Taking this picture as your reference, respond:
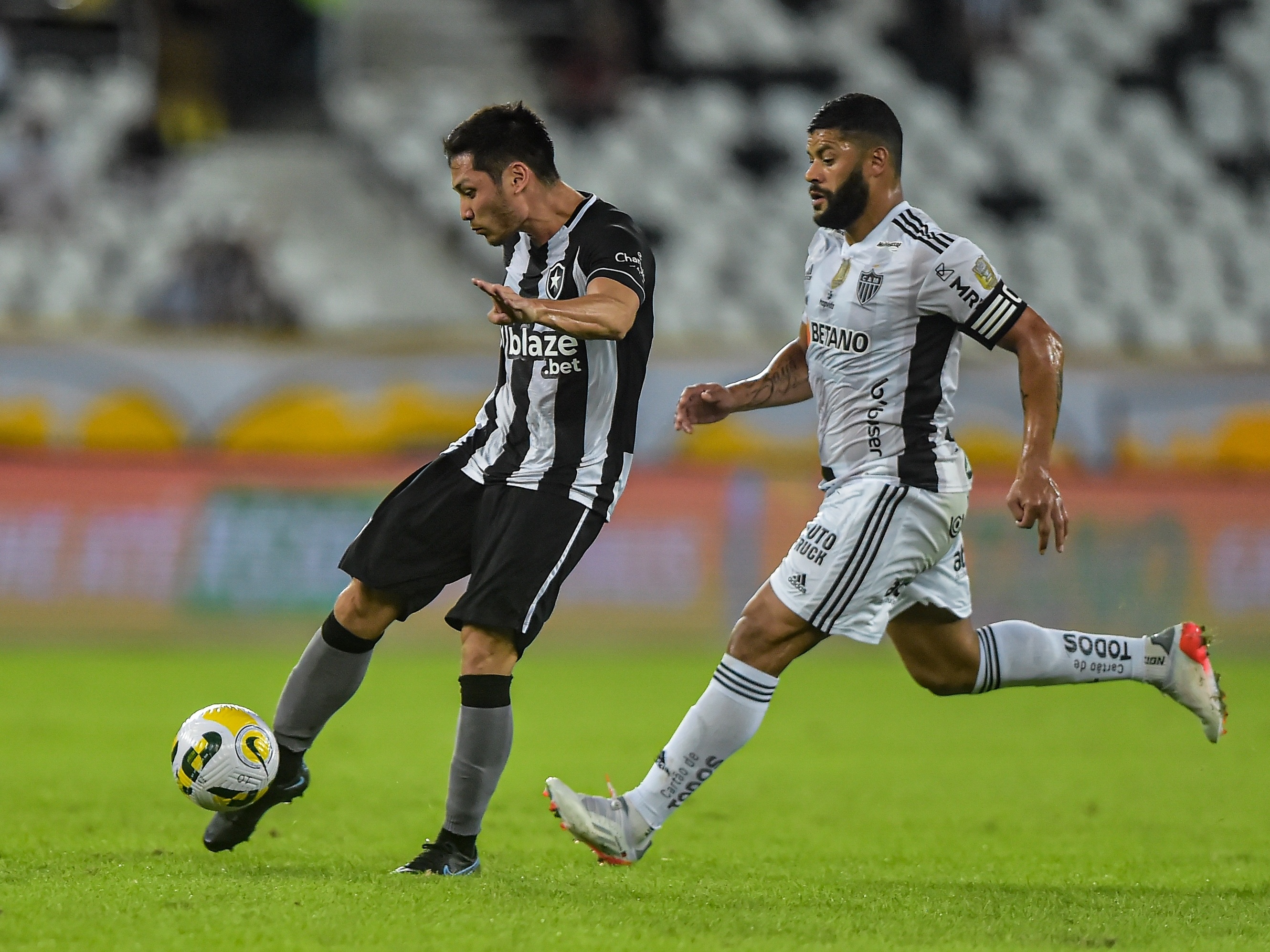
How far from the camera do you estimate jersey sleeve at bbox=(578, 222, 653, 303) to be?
15.5ft

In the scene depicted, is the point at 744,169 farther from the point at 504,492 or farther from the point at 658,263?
the point at 504,492

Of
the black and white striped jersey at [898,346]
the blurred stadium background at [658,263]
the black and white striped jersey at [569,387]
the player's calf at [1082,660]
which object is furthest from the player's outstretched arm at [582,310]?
the blurred stadium background at [658,263]

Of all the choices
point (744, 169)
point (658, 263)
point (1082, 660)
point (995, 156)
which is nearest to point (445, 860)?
point (1082, 660)

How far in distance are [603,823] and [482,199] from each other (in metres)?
1.87

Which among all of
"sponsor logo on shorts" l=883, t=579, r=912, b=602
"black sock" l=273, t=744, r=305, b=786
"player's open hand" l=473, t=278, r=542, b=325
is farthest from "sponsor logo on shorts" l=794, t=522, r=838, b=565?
"black sock" l=273, t=744, r=305, b=786

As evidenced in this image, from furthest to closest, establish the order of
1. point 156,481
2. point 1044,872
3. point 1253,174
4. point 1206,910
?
1. point 1253,174
2. point 156,481
3. point 1044,872
4. point 1206,910

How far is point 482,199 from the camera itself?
4.85 metres

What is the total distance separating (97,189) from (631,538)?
6.76 meters

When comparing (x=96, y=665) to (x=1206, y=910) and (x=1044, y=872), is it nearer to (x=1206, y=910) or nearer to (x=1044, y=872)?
(x=1044, y=872)

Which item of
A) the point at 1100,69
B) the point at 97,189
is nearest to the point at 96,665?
the point at 97,189

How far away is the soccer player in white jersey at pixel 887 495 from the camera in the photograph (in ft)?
15.8

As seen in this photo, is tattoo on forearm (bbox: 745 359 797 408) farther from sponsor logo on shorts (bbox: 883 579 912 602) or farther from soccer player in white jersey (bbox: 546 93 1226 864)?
sponsor logo on shorts (bbox: 883 579 912 602)

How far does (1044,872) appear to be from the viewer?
A: 511cm

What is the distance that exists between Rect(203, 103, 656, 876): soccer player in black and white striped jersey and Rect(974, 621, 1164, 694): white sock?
4.33 ft
